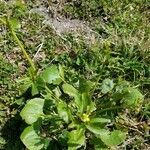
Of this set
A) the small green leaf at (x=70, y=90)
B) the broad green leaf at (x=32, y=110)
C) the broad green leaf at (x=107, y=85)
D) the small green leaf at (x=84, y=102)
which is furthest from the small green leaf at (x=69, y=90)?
the broad green leaf at (x=107, y=85)

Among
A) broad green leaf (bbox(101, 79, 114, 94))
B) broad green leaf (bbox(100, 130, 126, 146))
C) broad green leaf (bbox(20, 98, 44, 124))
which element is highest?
broad green leaf (bbox(101, 79, 114, 94))

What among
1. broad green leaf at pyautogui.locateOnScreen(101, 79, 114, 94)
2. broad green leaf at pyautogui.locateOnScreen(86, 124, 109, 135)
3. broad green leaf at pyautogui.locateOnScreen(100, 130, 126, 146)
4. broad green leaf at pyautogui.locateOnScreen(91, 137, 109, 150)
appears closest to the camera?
broad green leaf at pyautogui.locateOnScreen(86, 124, 109, 135)

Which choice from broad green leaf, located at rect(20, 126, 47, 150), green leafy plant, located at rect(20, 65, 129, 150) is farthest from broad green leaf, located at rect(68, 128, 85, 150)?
broad green leaf, located at rect(20, 126, 47, 150)

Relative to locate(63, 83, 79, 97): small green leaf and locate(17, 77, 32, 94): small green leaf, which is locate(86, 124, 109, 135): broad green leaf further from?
locate(17, 77, 32, 94): small green leaf

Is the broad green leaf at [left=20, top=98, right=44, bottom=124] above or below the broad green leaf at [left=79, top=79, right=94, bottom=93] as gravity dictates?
below

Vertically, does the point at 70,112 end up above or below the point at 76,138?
above

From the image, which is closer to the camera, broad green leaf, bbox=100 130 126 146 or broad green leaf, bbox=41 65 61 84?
broad green leaf, bbox=100 130 126 146

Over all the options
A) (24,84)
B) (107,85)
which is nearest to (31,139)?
(24,84)

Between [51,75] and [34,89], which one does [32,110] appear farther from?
[51,75]
